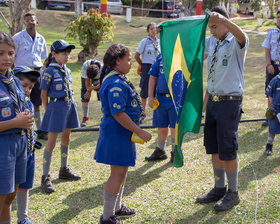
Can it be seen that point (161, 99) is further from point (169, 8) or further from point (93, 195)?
point (169, 8)

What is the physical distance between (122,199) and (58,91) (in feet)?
4.99

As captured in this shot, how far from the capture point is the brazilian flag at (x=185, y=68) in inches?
148

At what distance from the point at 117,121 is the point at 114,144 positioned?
228mm

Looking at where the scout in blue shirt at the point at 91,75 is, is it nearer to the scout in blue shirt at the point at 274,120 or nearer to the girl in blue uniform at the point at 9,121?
the scout in blue shirt at the point at 274,120

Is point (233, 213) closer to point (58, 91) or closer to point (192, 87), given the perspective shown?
point (192, 87)

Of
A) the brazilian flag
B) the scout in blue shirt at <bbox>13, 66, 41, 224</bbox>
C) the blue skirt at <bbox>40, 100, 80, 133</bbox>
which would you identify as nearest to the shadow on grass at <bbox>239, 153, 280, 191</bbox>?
the brazilian flag

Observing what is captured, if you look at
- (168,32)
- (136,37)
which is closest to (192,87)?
(168,32)

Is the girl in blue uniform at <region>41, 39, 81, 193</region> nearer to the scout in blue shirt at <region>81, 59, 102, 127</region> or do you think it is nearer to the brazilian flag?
the brazilian flag

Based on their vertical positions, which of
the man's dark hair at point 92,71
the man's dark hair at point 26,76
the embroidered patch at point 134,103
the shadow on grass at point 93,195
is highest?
the man's dark hair at point 26,76

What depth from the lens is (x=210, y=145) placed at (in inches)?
162

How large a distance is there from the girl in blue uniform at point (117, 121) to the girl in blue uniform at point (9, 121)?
0.80 metres

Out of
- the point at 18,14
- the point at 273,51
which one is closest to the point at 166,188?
the point at 273,51

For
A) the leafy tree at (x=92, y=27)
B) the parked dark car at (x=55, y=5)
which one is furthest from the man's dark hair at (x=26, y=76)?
the parked dark car at (x=55, y=5)

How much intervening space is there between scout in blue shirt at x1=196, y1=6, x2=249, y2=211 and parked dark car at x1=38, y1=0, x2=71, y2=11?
24.7 meters
